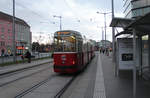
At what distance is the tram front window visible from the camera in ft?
40.1

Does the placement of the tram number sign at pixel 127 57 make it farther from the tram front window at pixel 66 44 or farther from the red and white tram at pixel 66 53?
the tram front window at pixel 66 44

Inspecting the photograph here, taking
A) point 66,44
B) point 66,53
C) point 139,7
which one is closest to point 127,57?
point 66,53

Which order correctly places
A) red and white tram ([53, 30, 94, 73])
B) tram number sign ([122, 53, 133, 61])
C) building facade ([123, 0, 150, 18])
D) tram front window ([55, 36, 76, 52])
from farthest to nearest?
building facade ([123, 0, 150, 18]) < tram front window ([55, 36, 76, 52]) < red and white tram ([53, 30, 94, 73]) < tram number sign ([122, 53, 133, 61])

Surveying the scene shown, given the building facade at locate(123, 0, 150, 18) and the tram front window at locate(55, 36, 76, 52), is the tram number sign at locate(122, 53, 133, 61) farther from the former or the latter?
the building facade at locate(123, 0, 150, 18)

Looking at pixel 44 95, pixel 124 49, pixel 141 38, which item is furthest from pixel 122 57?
pixel 44 95

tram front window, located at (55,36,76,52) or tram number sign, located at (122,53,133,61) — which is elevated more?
tram front window, located at (55,36,76,52)

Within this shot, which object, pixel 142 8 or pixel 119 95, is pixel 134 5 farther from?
pixel 119 95

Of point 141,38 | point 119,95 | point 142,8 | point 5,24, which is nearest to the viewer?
point 119,95

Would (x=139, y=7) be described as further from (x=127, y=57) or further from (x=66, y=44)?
(x=127, y=57)

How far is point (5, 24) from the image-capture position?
81.9 meters

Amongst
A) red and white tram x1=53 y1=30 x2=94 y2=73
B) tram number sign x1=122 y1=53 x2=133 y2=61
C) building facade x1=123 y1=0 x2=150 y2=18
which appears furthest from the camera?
building facade x1=123 y1=0 x2=150 y2=18

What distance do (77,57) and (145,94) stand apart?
19.9 feet

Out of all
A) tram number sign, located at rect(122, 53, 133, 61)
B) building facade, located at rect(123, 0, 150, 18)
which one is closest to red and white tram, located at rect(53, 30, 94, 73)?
tram number sign, located at rect(122, 53, 133, 61)

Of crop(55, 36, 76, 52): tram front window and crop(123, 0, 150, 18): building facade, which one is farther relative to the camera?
crop(123, 0, 150, 18): building facade
